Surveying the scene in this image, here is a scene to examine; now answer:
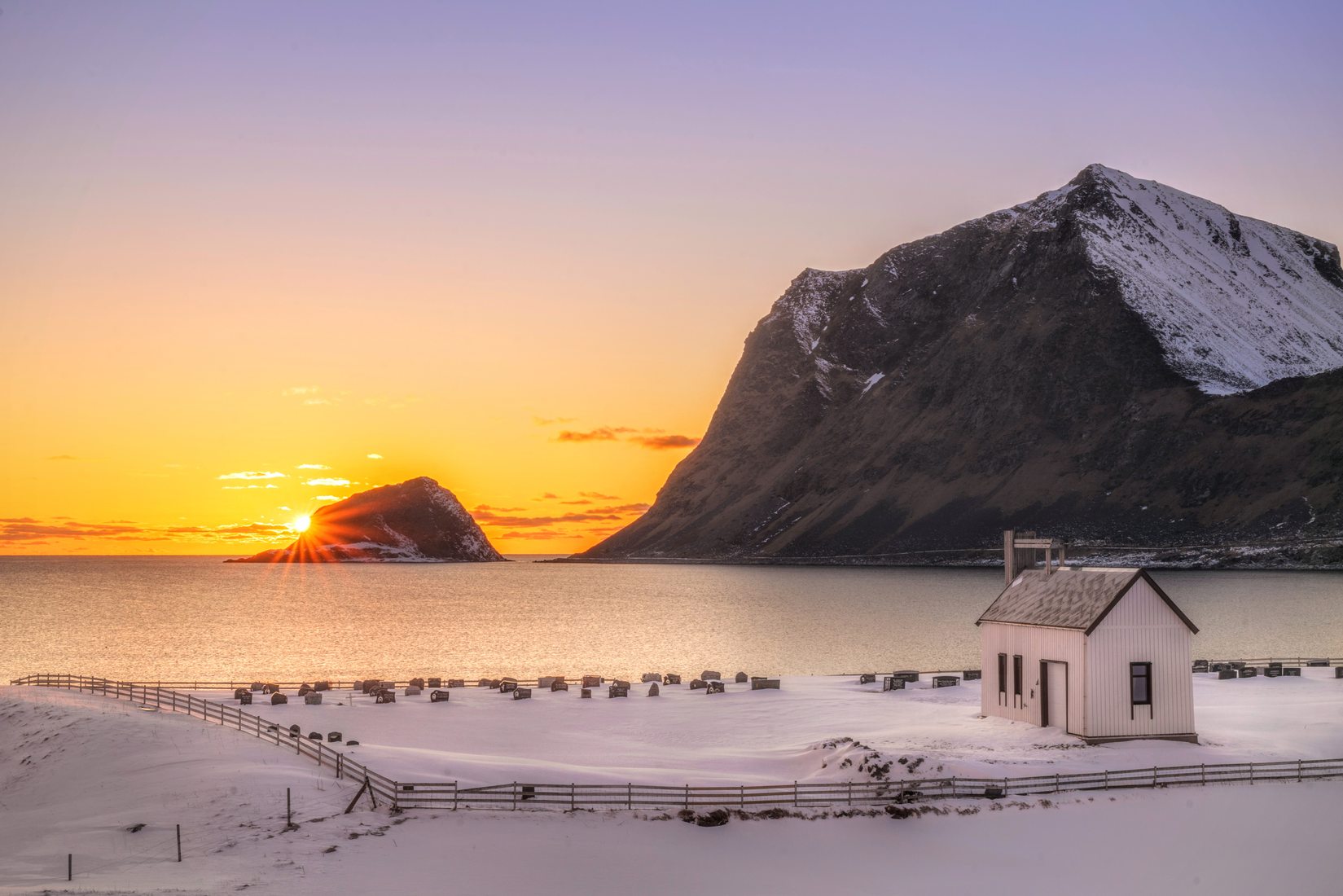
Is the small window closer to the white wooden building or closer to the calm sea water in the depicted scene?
the white wooden building

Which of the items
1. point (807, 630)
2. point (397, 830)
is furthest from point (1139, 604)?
point (807, 630)

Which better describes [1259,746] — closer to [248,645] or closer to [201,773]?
[201,773]

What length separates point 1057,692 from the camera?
45.4m

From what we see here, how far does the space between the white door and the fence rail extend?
4622mm

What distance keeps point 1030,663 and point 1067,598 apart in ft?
10.3

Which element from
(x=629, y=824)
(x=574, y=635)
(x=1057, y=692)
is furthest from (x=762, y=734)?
(x=574, y=635)

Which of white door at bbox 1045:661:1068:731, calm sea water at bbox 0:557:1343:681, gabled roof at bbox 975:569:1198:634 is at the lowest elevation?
calm sea water at bbox 0:557:1343:681

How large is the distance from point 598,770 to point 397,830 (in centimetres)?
1066

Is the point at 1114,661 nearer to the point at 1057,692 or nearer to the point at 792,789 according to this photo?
the point at 1057,692

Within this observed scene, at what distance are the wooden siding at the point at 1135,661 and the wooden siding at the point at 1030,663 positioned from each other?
554mm

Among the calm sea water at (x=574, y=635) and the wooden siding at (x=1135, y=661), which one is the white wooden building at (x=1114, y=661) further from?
the calm sea water at (x=574, y=635)

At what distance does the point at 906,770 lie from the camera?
40.2 meters

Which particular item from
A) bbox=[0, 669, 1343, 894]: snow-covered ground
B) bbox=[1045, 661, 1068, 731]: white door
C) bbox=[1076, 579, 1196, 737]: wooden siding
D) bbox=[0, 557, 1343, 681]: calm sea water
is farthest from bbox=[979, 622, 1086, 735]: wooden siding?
bbox=[0, 557, 1343, 681]: calm sea water

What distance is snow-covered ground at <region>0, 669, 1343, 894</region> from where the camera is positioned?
106 feet
